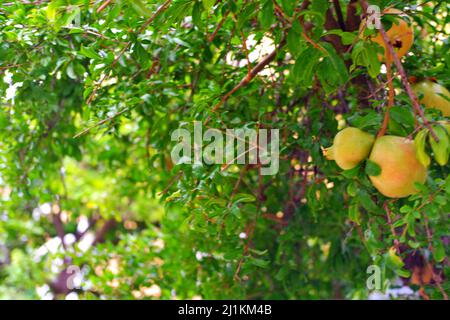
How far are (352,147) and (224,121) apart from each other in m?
0.30

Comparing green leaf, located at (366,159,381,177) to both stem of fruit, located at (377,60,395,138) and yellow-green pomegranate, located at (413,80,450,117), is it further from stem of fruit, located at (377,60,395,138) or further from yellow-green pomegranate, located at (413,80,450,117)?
yellow-green pomegranate, located at (413,80,450,117)

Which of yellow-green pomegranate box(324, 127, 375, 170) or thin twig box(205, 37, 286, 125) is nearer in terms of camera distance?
yellow-green pomegranate box(324, 127, 375, 170)

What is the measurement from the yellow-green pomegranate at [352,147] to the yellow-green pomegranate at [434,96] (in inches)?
6.5

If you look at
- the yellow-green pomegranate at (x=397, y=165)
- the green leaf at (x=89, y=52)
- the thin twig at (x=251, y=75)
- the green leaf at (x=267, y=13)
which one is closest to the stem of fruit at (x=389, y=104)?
the yellow-green pomegranate at (x=397, y=165)

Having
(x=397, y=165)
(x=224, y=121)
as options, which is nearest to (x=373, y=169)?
(x=397, y=165)

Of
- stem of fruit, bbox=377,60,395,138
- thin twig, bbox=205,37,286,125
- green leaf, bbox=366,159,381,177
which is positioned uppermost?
thin twig, bbox=205,37,286,125

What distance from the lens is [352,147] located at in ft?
2.20

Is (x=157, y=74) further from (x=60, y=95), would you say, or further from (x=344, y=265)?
(x=344, y=265)

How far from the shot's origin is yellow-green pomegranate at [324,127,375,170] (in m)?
0.67

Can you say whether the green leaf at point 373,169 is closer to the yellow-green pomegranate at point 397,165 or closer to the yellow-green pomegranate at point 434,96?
the yellow-green pomegranate at point 397,165

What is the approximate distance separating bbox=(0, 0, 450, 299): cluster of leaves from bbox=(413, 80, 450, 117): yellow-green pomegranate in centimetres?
4

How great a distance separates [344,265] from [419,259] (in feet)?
0.52

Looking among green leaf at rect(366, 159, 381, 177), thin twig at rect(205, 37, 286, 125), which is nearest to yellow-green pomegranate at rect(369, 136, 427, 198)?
green leaf at rect(366, 159, 381, 177)

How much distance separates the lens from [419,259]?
4.27 ft
